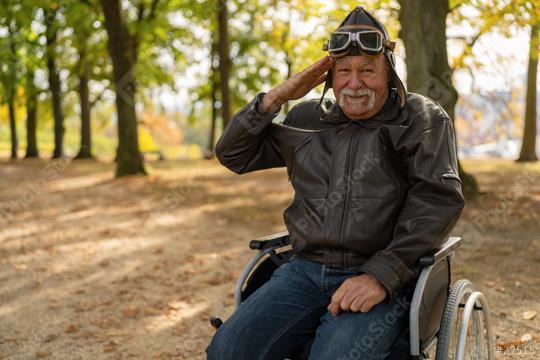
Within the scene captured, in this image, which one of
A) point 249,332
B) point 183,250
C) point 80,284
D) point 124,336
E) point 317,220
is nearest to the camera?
point 249,332

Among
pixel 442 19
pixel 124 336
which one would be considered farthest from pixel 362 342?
pixel 442 19

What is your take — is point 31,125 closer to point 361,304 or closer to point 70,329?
point 70,329

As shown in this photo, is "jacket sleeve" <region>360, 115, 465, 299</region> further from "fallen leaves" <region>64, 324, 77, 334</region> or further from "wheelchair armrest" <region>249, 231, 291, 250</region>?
"fallen leaves" <region>64, 324, 77, 334</region>

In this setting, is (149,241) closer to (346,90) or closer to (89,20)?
(346,90)

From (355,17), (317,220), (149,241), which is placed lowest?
(149,241)

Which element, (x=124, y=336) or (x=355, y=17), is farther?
(x=124, y=336)

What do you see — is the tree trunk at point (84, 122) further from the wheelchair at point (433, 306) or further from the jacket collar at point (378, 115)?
the jacket collar at point (378, 115)

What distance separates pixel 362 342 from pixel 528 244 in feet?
17.4

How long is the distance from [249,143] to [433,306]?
3.70 ft

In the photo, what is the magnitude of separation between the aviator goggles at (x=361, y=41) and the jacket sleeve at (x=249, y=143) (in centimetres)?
47

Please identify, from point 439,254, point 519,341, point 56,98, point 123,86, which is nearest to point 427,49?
point 519,341

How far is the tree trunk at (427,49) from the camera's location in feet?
26.8

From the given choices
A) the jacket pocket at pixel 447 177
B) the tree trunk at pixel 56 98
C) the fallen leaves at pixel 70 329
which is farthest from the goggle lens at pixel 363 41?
the tree trunk at pixel 56 98

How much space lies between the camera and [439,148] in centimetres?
263
